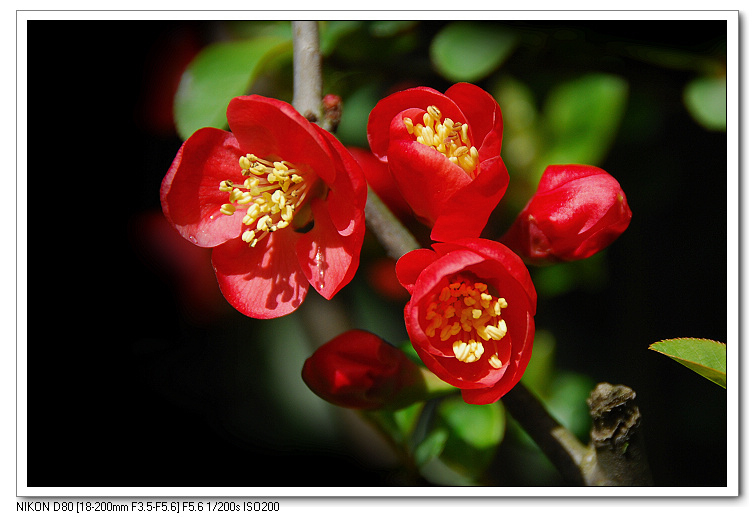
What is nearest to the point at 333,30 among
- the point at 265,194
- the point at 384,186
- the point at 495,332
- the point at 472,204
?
the point at 384,186

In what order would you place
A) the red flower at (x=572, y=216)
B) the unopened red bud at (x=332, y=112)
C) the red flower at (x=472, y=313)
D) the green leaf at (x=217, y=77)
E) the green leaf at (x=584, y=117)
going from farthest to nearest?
the green leaf at (x=584, y=117) → the green leaf at (x=217, y=77) → the unopened red bud at (x=332, y=112) → the red flower at (x=572, y=216) → the red flower at (x=472, y=313)

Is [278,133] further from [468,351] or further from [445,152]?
[468,351]

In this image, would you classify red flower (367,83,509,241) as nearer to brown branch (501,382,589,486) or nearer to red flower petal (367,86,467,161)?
red flower petal (367,86,467,161)

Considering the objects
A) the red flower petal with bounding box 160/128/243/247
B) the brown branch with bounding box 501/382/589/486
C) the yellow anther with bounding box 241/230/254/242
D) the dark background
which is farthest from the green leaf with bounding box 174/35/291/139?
the brown branch with bounding box 501/382/589/486

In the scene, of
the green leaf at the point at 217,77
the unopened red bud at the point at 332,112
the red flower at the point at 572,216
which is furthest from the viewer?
the green leaf at the point at 217,77

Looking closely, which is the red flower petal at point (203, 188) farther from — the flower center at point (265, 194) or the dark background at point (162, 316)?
the dark background at point (162, 316)

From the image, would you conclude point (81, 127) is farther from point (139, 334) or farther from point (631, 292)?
point (631, 292)

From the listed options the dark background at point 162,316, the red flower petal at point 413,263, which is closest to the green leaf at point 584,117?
the dark background at point 162,316
